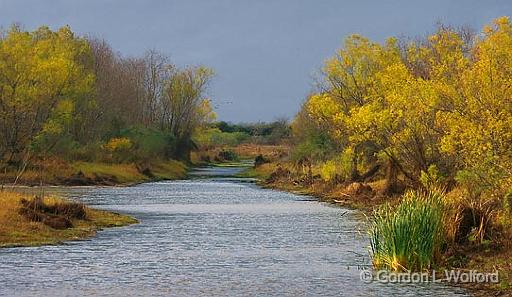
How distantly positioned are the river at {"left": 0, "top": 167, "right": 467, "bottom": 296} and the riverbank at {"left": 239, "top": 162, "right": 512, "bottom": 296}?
3.45 feet

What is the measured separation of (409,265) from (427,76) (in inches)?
1202

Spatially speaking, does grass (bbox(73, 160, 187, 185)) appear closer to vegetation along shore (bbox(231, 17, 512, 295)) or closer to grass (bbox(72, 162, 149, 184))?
grass (bbox(72, 162, 149, 184))

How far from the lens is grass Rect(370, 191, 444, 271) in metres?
21.4

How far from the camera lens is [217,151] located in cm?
16250

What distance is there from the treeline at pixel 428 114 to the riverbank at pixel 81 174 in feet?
63.4

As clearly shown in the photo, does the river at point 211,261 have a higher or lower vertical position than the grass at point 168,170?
lower

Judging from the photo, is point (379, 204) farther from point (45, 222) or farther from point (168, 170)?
point (168, 170)

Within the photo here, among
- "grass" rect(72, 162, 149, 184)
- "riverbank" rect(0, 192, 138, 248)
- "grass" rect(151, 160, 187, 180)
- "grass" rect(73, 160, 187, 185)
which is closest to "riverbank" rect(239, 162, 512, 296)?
"grass" rect(151, 160, 187, 180)

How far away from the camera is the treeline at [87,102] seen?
2785 inches

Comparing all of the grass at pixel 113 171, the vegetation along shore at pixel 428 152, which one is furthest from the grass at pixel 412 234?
the grass at pixel 113 171

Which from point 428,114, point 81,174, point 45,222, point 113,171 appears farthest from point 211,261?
point 113,171

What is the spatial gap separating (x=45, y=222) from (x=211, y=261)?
996 centimetres

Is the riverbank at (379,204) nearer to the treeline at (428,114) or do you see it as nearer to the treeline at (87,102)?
the treeline at (428,114)

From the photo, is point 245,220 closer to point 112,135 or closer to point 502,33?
point 502,33
